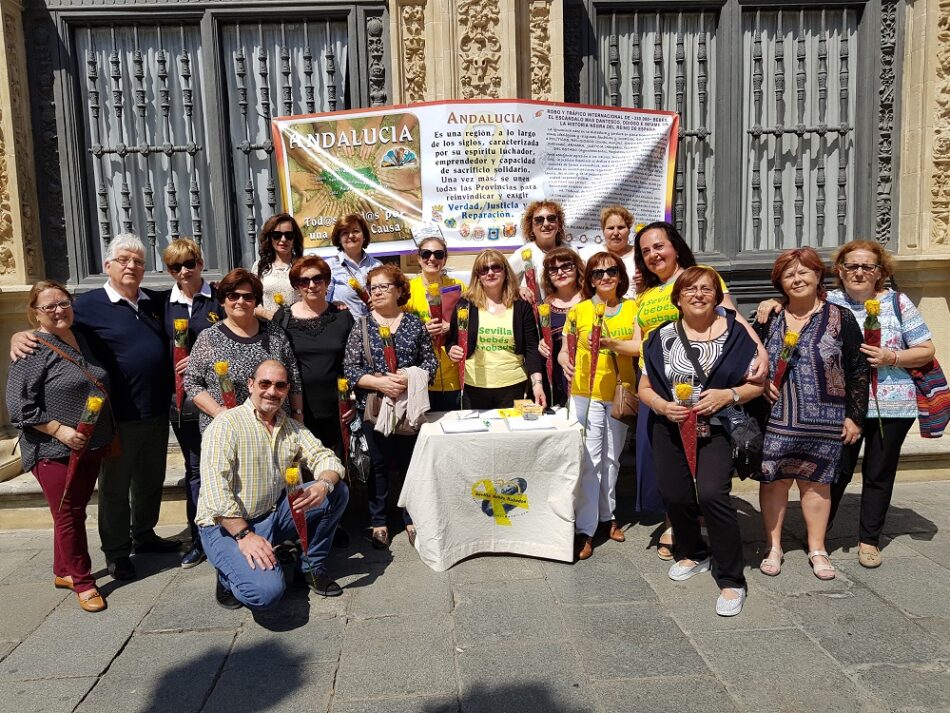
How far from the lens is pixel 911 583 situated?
3773mm

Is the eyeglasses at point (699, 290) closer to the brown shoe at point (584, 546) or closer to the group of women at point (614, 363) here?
the group of women at point (614, 363)

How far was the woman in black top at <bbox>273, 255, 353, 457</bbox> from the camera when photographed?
418 cm

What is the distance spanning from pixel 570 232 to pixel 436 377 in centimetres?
184

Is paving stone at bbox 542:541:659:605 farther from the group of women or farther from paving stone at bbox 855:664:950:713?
paving stone at bbox 855:664:950:713

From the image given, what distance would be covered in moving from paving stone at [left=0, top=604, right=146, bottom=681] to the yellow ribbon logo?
1914 mm

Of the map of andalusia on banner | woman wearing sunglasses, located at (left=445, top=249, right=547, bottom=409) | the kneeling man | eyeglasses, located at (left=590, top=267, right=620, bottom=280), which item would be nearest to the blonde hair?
woman wearing sunglasses, located at (left=445, top=249, right=547, bottom=409)

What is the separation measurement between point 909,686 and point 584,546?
180 cm

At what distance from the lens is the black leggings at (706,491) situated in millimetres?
3561

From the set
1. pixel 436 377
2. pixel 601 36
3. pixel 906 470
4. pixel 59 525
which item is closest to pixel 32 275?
pixel 59 525

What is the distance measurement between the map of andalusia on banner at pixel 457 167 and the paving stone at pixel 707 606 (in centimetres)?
288

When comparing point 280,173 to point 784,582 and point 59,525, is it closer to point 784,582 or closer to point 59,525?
point 59,525

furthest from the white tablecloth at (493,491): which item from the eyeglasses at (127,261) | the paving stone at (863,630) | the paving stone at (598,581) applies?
the eyeglasses at (127,261)

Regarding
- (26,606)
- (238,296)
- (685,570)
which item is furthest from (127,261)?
(685,570)

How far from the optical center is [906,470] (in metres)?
5.71
